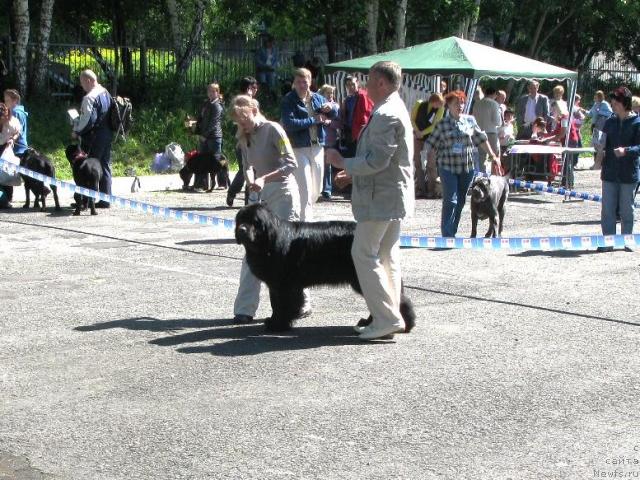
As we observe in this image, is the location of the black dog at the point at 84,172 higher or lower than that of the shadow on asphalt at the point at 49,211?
higher

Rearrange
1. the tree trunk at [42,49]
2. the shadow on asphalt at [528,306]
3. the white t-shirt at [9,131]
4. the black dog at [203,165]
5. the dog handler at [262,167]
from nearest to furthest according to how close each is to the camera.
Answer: the dog handler at [262,167], the shadow on asphalt at [528,306], the white t-shirt at [9,131], the black dog at [203,165], the tree trunk at [42,49]

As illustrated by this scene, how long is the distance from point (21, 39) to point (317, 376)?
17.4 m

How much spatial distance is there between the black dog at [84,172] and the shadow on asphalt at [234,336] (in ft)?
21.1

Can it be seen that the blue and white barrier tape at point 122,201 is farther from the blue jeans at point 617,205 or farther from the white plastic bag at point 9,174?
the blue jeans at point 617,205

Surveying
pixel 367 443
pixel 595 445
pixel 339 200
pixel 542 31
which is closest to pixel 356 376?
pixel 367 443

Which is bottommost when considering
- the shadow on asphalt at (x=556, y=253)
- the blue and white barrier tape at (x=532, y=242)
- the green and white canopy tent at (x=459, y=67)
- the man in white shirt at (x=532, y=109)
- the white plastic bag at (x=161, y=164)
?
the shadow on asphalt at (x=556, y=253)

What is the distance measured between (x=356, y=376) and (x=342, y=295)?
2.65 meters

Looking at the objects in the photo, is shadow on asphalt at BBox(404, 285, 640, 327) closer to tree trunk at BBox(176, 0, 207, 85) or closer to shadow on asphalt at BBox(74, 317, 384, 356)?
shadow on asphalt at BBox(74, 317, 384, 356)

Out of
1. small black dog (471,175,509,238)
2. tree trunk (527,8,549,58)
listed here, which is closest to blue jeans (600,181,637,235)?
small black dog (471,175,509,238)

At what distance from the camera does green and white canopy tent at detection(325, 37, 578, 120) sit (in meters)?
18.4

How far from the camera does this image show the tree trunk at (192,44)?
24984mm

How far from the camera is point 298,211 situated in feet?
28.6

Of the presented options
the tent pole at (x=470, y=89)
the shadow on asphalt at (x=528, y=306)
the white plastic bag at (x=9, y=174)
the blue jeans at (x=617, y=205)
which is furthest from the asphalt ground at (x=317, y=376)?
the tent pole at (x=470, y=89)

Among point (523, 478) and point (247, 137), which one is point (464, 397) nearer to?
point (523, 478)
